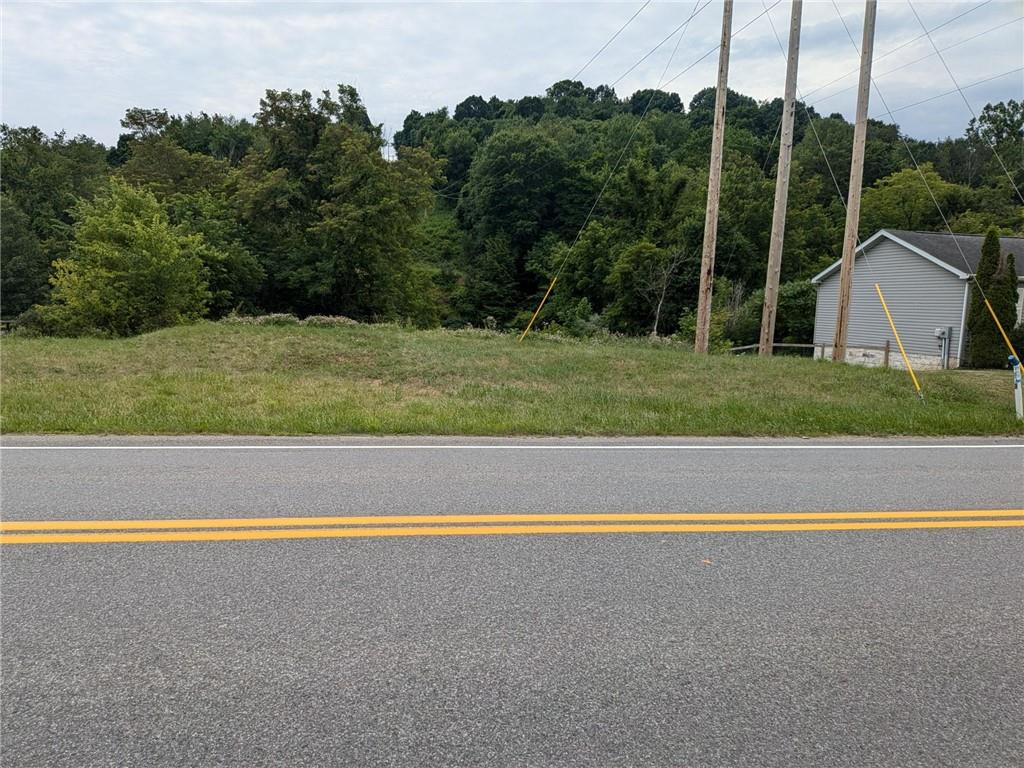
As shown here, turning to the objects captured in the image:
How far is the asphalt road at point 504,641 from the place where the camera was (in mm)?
2652

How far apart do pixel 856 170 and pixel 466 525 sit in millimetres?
16044

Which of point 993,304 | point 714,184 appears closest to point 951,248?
point 993,304

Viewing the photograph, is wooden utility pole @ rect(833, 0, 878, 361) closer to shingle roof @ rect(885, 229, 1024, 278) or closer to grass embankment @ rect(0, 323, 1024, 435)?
grass embankment @ rect(0, 323, 1024, 435)

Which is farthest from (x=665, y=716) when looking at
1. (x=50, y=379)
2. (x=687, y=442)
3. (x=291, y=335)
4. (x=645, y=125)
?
(x=645, y=125)

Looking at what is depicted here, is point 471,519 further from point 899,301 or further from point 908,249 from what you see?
point 899,301

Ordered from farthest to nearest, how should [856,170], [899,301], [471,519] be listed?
[899,301] → [856,170] → [471,519]

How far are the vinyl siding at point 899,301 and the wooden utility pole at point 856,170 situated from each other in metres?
11.5

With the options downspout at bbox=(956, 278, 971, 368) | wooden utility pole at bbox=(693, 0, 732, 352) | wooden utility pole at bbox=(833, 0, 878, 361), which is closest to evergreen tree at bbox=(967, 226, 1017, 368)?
downspout at bbox=(956, 278, 971, 368)

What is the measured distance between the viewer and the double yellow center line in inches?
185

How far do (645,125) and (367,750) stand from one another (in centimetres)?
7724

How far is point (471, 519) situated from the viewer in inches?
204

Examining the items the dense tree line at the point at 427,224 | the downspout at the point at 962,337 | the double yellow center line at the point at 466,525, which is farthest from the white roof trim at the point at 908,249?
the double yellow center line at the point at 466,525

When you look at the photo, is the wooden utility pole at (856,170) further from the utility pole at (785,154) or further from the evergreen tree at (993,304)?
the evergreen tree at (993,304)

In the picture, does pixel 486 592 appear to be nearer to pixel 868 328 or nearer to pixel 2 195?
pixel 868 328
